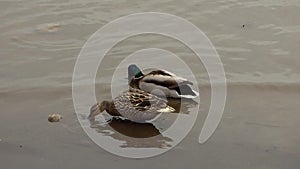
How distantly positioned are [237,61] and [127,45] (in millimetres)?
1260

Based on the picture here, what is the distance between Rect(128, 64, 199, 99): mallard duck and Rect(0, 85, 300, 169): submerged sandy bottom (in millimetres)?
190

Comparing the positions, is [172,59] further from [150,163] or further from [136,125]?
[150,163]

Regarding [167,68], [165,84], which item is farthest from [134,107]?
[167,68]

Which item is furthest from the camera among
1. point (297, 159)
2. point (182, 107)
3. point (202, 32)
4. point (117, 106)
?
point (202, 32)

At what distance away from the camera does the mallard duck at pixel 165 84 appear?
5.59m

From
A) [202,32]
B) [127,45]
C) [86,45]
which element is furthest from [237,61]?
[86,45]

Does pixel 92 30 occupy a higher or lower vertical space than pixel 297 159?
higher

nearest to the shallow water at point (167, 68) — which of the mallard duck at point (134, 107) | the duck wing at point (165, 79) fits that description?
the mallard duck at point (134, 107)

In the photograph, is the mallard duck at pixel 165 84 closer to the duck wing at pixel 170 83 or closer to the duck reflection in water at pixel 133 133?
the duck wing at pixel 170 83

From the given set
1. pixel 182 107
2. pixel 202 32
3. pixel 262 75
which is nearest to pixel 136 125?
pixel 182 107

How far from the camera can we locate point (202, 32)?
6.88 metres

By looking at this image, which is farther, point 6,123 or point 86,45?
point 86,45

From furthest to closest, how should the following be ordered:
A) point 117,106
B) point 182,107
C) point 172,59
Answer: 1. point 172,59
2. point 182,107
3. point 117,106

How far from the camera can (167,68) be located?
621 centimetres
